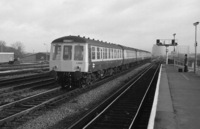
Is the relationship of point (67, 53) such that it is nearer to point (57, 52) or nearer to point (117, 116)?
point (57, 52)

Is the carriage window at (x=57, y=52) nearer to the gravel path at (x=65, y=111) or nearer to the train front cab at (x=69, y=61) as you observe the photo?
the train front cab at (x=69, y=61)

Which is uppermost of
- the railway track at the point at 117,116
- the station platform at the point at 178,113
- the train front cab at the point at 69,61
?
the train front cab at the point at 69,61

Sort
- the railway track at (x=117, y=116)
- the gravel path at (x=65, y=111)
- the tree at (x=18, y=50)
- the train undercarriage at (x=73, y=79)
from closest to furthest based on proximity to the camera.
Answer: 1. the railway track at (x=117, y=116)
2. the gravel path at (x=65, y=111)
3. the train undercarriage at (x=73, y=79)
4. the tree at (x=18, y=50)

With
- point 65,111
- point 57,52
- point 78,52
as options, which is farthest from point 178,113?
point 57,52

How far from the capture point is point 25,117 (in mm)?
7445

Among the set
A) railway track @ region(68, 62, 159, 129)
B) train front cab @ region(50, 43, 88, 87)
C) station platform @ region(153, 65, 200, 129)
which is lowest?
railway track @ region(68, 62, 159, 129)

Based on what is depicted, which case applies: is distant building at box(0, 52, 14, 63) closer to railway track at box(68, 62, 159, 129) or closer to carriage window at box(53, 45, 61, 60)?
carriage window at box(53, 45, 61, 60)

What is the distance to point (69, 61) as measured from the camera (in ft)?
40.9

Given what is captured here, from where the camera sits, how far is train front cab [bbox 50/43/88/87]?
12.3m

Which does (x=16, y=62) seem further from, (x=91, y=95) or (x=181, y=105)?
(x=181, y=105)

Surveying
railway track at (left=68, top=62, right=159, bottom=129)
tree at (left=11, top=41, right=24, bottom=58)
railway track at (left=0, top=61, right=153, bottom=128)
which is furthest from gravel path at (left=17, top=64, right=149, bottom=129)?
tree at (left=11, top=41, right=24, bottom=58)

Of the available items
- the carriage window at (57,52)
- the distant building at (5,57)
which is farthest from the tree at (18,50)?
the carriage window at (57,52)

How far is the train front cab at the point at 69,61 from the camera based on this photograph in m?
12.3

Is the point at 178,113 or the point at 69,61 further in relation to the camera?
the point at 69,61
